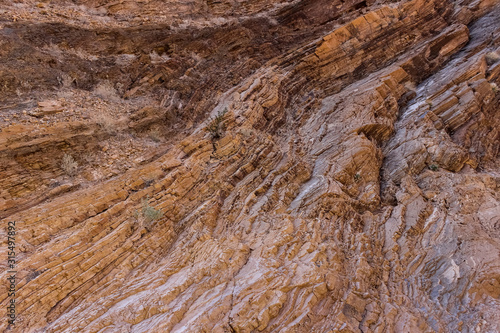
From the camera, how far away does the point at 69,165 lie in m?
6.87

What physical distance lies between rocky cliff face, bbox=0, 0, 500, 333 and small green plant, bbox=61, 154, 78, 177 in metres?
0.04

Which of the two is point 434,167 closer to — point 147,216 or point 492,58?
point 492,58

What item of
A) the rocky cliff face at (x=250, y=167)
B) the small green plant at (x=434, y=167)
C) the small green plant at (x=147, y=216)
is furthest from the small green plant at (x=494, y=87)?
the small green plant at (x=147, y=216)

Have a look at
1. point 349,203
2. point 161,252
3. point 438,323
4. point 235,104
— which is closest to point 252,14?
point 235,104

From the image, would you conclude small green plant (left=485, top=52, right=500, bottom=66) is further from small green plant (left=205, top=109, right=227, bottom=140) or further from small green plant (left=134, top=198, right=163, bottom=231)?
small green plant (left=134, top=198, right=163, bottom=231)

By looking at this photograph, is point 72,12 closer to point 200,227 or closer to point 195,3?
point 195,3

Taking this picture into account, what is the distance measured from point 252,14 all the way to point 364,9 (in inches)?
204

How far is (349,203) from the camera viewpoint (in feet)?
22.9

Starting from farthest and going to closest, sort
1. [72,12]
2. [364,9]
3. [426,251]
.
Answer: [364,9] → [72,12] → [426,251]

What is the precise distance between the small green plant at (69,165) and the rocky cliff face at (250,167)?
41mm

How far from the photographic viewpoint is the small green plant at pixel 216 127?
329 inches

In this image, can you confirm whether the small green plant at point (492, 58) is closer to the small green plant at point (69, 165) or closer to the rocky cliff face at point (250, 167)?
the rocky cliff face at point (250, 167)

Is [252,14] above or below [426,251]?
above

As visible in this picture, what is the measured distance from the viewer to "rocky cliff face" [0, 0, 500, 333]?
4938mm
